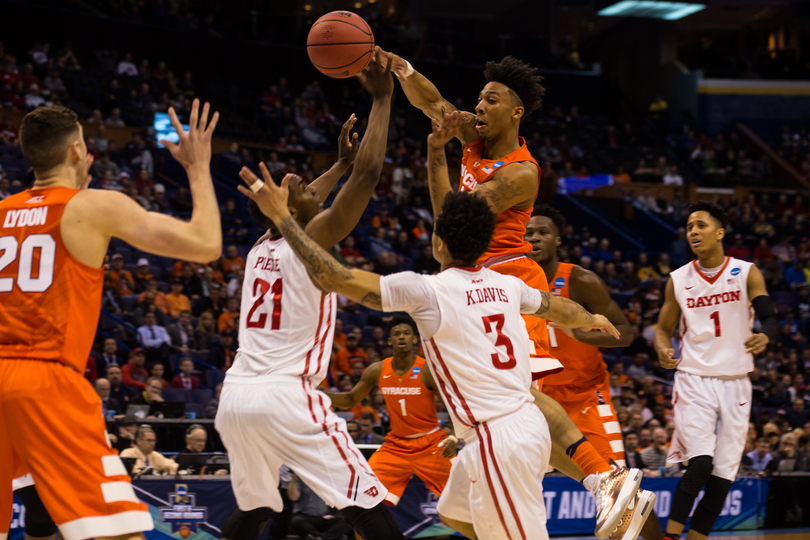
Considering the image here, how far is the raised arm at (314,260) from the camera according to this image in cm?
381

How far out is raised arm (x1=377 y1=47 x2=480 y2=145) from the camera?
5.43 m

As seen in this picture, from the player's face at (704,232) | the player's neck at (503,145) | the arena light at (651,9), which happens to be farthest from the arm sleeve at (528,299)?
the arena light at (651,9)

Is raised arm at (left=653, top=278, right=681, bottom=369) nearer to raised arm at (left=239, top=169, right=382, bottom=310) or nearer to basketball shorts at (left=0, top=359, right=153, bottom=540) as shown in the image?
raised arm at (left=239, top=169, right=382, bottom=310)

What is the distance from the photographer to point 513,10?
1243 inches

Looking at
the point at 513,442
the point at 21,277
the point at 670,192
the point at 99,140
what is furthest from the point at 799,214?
the point at 21,277

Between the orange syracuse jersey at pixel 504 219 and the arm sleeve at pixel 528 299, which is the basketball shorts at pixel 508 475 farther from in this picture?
the orange syracuse jersey at pixel 504 219

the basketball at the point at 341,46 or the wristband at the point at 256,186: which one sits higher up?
the basketball at the point at 341,46

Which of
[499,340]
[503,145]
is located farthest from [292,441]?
[503,145]

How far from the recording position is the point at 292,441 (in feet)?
13.2

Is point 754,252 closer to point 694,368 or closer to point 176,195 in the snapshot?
point 176,195

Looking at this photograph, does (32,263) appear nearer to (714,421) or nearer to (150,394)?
(714,421)

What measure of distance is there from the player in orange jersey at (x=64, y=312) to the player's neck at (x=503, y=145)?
2.24m

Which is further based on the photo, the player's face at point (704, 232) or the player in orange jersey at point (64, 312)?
the player's face at point (704, 232)

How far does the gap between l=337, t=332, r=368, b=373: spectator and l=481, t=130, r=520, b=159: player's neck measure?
24.3 feet
